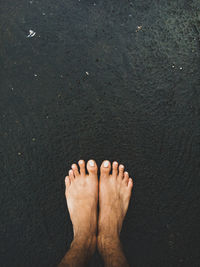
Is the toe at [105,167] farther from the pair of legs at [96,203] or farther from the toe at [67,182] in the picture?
the toe at [67,182]

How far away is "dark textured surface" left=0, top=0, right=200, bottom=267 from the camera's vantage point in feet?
6.43

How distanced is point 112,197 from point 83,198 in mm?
237

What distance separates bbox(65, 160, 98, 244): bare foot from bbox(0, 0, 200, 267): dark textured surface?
7cm

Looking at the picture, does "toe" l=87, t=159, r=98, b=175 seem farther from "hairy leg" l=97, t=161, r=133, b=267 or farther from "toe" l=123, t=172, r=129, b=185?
"toe" l=123, t=172, r=129, b=185

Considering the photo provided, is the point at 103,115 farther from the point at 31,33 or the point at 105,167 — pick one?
the point at 31,33

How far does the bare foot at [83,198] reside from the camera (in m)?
1.97

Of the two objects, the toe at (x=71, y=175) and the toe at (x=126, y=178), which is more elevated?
the toe at (x=71, y=175)

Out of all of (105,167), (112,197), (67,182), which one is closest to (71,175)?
(67,182)

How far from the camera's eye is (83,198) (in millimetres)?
2066

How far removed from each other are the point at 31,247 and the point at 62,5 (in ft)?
6.37

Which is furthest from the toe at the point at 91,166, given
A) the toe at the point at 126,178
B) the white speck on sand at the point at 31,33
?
the white speck on sand at the point at 31,33

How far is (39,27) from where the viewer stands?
1.99m

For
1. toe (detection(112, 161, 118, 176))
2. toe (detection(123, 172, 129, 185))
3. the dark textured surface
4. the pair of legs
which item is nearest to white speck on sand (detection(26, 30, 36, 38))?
the dark textured surface

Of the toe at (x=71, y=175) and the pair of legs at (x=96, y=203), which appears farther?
the toe at (x=71, y=175)
